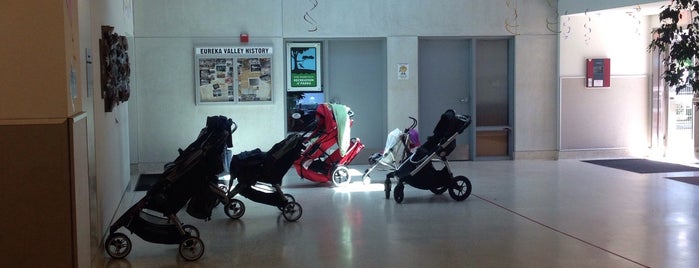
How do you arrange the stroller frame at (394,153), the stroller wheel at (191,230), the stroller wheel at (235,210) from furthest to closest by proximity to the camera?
1. the stroller frame at (394,153)
2. the stroller wheel at (235,210)
3. the stroller wheel at (191,230)

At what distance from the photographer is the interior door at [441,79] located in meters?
12.1

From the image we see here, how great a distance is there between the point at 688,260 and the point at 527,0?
7.19 metres

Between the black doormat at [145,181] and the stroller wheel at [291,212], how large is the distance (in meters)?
2.66

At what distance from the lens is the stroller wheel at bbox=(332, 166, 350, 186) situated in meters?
9.61

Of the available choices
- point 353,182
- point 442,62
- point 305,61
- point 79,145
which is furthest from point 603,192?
point 79,145

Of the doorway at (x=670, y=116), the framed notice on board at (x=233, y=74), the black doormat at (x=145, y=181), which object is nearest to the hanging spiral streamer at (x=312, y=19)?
the framed notice on board at (x=233, y=74)

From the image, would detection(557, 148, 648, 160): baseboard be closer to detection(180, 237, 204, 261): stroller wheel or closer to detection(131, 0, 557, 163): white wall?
detection(131, 0, 557, 163): white wall

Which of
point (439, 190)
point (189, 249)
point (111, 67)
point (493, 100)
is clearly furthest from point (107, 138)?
point (493, 100)

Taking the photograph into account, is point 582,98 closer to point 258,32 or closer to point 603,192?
point 603,192

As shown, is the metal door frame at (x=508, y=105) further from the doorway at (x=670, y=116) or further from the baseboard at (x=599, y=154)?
the doorway at (x=670, y=116)

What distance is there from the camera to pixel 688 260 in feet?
18.4

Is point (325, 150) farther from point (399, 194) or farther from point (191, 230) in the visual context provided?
point (191, 230)

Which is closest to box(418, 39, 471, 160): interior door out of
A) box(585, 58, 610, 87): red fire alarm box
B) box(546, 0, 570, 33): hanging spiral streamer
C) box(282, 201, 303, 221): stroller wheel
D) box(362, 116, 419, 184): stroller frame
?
box(546, 0, 570, 33): hanging spiral streamer

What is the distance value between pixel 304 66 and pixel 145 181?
3056 mm
